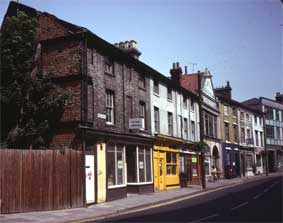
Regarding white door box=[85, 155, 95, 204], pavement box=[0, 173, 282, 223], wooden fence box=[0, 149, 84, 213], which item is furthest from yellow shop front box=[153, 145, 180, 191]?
wooden fence box=[0, 149, 84, 213]

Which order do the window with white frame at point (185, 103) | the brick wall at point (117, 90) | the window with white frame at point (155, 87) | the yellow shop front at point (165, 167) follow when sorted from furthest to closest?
the window with white frame at point (185, 103) → the window with white frame at point (155, 87) → the yellow shop front at point (165, 167) → the brick wall at point (117, 90)

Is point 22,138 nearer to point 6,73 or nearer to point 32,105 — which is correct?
point 32,105

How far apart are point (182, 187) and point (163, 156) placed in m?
4.23

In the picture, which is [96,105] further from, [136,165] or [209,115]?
[209,115]

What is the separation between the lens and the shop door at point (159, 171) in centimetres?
2861

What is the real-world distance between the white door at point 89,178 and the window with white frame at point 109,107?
310 centimetres

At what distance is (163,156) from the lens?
30.1 meters

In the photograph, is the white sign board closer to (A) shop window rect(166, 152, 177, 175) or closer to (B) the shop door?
(B) the shop door

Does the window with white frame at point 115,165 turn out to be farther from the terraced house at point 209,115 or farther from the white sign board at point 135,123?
the terraced house at point 209,115

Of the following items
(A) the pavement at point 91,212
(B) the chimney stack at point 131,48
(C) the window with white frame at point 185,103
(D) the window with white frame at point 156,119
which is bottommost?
(A) the pavement at point 91,212

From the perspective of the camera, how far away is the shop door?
2861 cm

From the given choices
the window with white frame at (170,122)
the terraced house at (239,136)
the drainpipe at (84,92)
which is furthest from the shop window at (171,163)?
the terraced house at (239,136)

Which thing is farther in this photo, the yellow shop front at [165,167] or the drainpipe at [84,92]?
the yellow shop front at [165,167]

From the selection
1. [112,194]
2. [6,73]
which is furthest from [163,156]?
[6,73]
